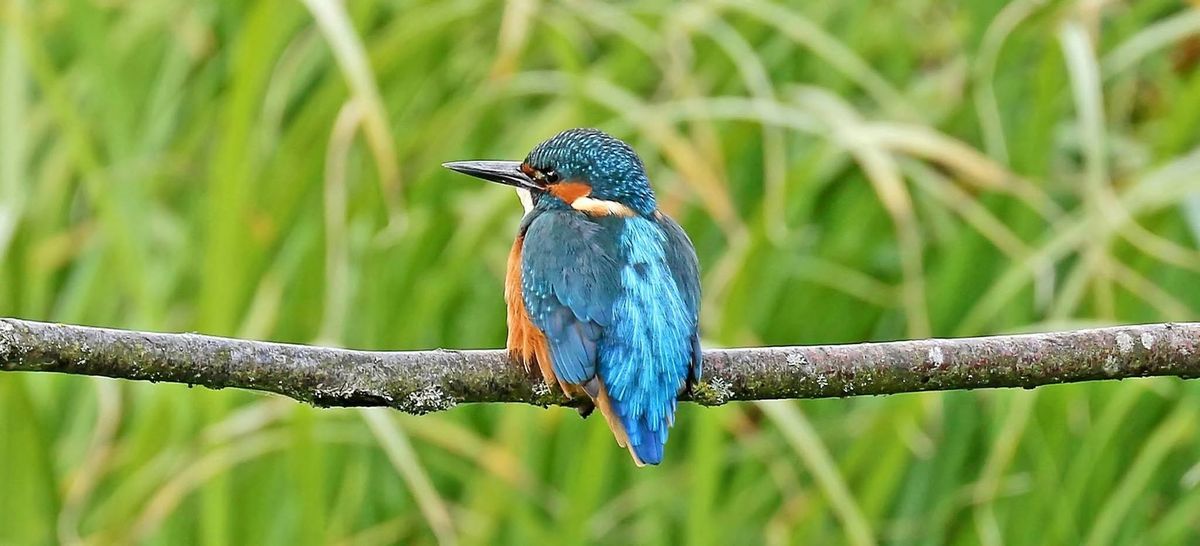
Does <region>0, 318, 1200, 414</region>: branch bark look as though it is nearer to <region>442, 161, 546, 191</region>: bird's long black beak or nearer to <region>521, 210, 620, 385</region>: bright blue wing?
<region>521, 210, 620, 385</region>: bright blue wing

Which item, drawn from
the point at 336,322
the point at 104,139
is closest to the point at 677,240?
the point at 336,322

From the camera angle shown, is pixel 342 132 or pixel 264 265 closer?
pixel 342 132

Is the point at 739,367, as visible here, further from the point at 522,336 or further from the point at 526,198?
the point at 526,198

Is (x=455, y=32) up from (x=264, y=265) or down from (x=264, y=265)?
up

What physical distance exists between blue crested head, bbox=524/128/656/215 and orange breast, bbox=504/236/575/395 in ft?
0.51

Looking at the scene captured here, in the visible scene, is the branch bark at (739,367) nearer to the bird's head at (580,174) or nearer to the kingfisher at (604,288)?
the kingfisher at (604,288)

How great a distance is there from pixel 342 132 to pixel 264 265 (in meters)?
0.29

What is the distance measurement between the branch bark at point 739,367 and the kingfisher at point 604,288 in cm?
6

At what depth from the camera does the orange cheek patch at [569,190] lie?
216 centimetres

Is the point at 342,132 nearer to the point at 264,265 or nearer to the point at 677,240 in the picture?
the point at 264,265

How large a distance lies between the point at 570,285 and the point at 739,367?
0.36 meters

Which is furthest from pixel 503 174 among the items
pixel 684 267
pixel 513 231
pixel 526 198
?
pixel 513 231

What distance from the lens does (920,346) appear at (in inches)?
62.1

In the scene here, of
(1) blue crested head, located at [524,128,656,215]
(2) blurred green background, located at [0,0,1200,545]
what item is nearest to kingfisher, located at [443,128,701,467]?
(1) blue crested head, located at [524,128,656,215]
